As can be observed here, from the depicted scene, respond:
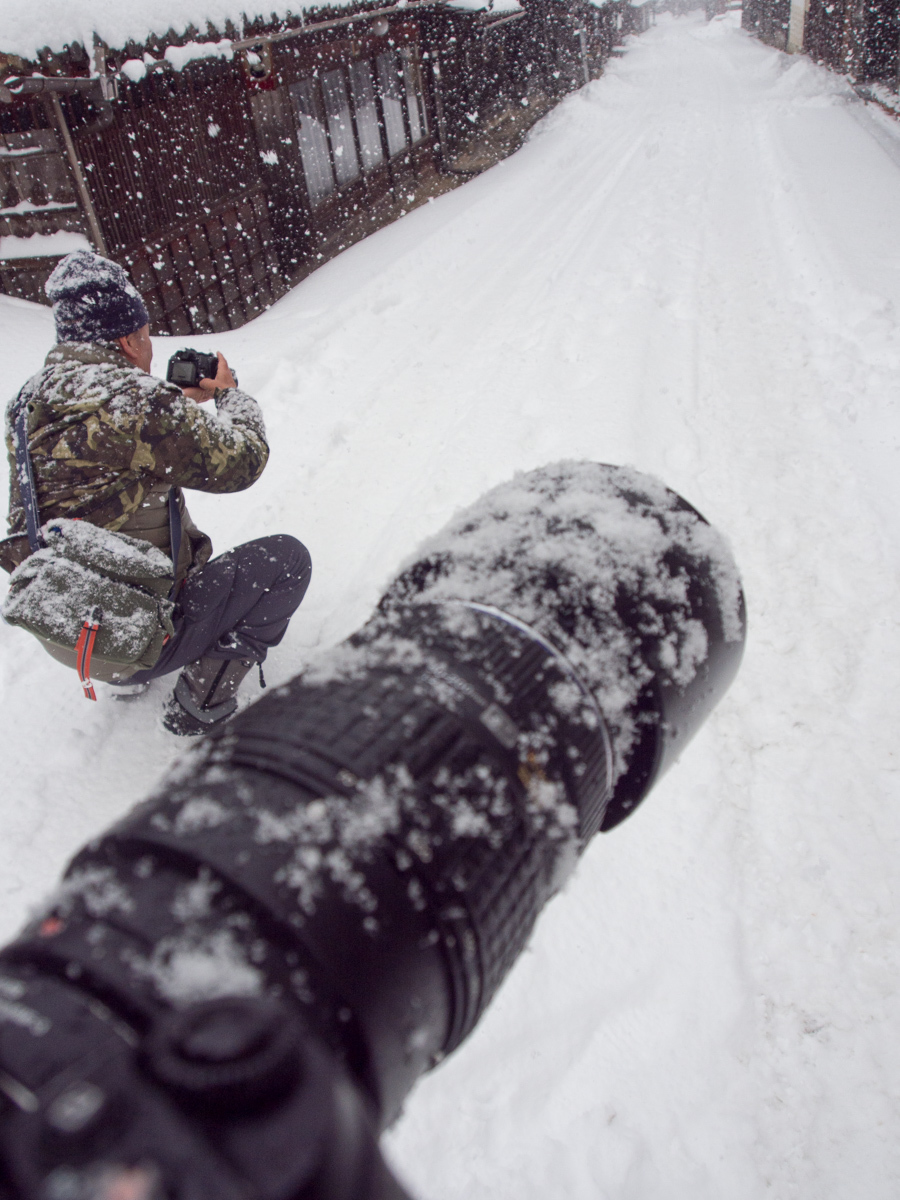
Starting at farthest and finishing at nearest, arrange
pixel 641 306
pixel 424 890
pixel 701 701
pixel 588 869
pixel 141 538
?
1. pixel 641 306
2. pixel 141 538
3. pixel 588 869
4. pixel 701 701
5. pixel 424 890

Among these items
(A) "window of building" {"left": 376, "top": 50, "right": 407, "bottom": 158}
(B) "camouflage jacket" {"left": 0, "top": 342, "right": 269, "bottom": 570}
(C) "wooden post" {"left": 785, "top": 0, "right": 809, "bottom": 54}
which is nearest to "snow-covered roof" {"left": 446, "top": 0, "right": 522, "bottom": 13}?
(A) "window of building" {"left": 376, "top": 50, "right": 407, "bottom": 158}

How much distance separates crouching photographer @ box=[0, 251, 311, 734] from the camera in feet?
6.01

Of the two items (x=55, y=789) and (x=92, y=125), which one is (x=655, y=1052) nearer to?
(x=55, y=789)

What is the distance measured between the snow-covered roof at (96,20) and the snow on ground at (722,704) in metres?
1.75

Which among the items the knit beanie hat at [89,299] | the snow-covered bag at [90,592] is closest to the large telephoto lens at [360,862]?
the snow-covered bag at [90,592]

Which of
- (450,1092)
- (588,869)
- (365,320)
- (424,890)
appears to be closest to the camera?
(424,890)

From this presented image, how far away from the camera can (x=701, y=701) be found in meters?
1.28

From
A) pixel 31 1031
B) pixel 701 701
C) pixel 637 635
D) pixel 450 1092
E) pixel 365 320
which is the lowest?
pixel 450 1092

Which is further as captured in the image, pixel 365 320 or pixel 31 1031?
pixel 365 320

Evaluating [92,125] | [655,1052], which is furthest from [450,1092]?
[92,125]

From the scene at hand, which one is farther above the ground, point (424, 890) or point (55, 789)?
point (424, 890)

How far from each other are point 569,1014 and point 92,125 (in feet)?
21.5

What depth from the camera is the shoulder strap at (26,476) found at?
72.3 inches

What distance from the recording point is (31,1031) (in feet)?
1.79
